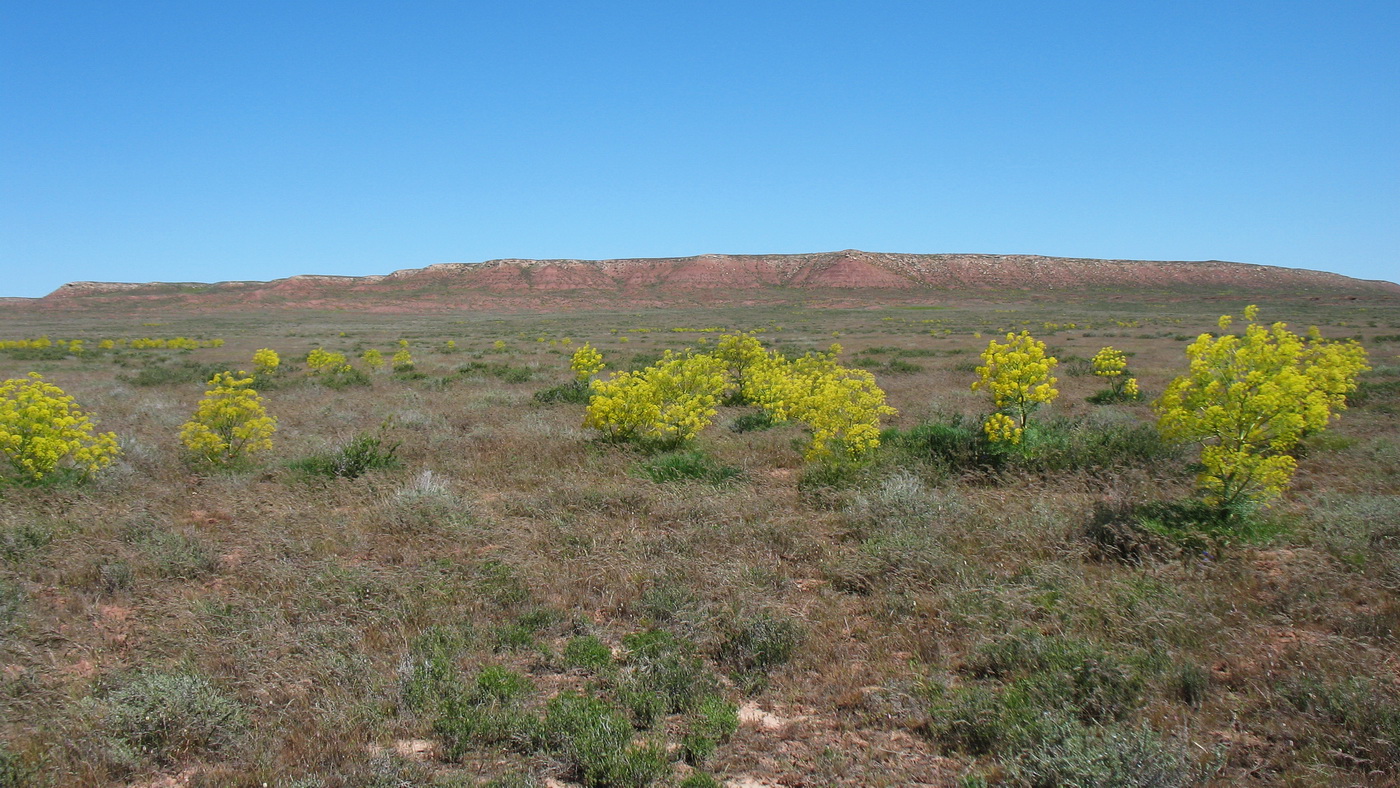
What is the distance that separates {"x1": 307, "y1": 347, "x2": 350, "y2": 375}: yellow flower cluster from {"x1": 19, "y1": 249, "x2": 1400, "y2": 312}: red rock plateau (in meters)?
71.2

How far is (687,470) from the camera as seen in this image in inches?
325

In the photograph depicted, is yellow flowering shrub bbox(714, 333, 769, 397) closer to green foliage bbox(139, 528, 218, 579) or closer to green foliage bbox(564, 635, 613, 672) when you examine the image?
green foliage bbox(139, 528, 218, 579)

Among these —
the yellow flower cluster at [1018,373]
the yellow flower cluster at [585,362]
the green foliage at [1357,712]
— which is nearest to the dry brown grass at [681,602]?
the green foliage at [1357,712]

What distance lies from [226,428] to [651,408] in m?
5.33

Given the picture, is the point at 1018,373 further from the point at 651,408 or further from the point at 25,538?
the point at 25,538

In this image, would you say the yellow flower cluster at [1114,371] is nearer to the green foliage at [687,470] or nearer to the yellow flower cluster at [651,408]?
the yellow flower cluster at [651,408]

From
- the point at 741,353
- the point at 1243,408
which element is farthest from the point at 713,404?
the point at 741,353

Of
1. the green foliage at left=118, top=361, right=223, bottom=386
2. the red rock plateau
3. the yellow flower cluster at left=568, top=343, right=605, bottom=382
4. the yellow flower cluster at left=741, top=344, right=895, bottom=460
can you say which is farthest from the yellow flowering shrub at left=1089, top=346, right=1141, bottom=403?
the red rock plateau

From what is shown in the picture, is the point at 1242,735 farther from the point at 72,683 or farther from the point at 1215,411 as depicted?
the point at 72,683

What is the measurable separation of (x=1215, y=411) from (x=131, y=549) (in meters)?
8.93

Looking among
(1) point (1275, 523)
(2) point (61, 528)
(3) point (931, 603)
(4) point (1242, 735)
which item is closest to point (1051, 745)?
(4) point (1242, 735)

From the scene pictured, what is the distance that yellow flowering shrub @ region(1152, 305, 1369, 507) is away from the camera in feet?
18.1

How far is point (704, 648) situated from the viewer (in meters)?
4.48

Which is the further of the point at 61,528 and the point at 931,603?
the point at 61,528
